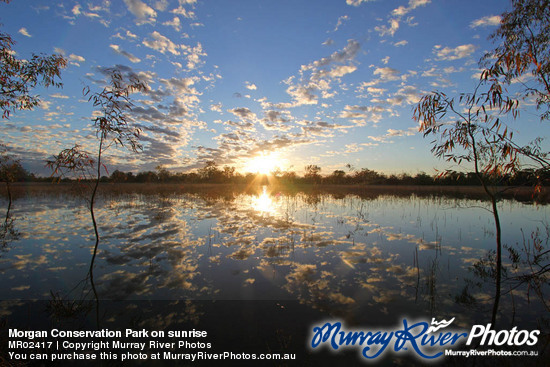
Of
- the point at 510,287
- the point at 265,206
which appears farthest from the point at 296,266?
the point at 265,206

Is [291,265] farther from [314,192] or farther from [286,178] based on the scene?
[286,178]

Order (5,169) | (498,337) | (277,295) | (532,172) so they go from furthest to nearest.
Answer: (5,169), (277,295), (532,172), (498,337)

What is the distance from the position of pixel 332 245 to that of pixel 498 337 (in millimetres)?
5776

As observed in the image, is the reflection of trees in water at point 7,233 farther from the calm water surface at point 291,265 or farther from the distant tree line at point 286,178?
the distant tree line at point 286,178

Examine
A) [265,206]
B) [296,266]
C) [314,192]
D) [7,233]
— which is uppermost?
[314,192]

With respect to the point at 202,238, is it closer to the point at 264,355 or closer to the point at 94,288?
the point at 94,288

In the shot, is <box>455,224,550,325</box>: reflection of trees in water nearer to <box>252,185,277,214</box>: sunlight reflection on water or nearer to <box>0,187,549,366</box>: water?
<box>0,187,549,366</box>: water

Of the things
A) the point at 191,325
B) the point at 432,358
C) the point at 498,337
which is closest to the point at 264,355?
the point at 191,325

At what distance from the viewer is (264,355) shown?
371cm

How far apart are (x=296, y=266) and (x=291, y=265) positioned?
181mm

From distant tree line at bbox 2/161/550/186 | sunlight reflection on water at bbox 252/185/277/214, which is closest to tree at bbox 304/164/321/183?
distant tree line at bbox 2/161/550/186

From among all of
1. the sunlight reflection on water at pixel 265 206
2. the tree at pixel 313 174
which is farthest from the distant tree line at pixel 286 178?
the sunlight reflection on water at pixel 265 206

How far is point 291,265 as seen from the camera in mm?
7578

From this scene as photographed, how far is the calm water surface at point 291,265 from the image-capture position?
542cm
